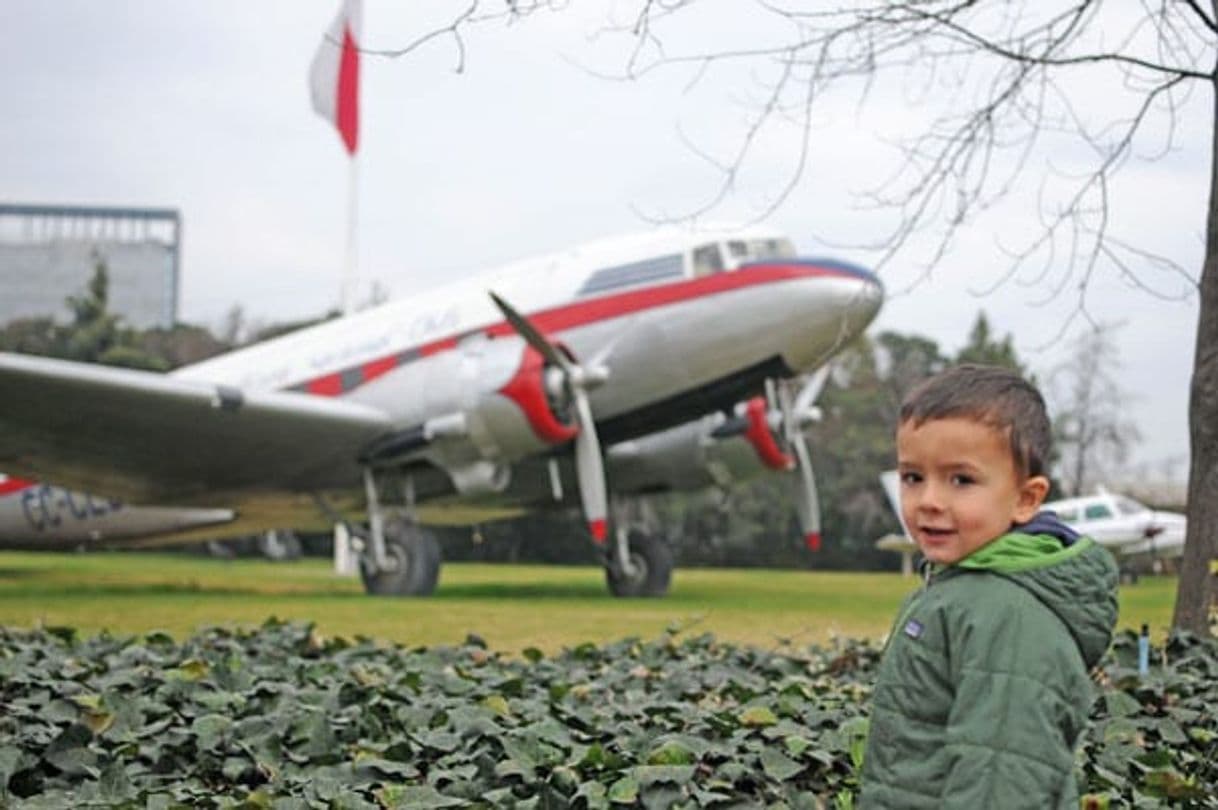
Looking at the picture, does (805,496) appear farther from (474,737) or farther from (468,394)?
(474,737)

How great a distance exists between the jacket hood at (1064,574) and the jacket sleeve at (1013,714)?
1.2 inches

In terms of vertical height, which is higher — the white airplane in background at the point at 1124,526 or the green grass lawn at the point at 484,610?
the white airplane in background at the point at 1124,526

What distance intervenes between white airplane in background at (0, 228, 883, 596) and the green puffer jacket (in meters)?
13.1

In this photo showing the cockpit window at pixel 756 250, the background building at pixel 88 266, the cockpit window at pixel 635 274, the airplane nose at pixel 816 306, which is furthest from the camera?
the background building at pixel 88 266

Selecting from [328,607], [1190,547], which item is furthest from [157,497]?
[1190,547]

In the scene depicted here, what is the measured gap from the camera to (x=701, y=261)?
17.4 m

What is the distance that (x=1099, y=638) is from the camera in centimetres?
228

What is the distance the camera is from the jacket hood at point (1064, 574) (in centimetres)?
224

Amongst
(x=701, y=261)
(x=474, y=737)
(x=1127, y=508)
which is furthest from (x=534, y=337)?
(x=1127, y=508)

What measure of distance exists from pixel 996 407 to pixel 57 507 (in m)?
22.8

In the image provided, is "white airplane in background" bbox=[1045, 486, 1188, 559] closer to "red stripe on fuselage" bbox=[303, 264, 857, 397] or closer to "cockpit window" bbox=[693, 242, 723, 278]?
"red stripe on fuselage" bbox=[303, 264, 857, 397]

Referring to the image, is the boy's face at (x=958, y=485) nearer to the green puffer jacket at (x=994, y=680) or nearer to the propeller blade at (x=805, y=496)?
the green puffer jacket at (x=994, y=680)

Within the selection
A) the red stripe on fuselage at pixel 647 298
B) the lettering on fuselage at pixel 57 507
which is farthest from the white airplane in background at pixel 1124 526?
the lettering on fuselage at pixel 57 507

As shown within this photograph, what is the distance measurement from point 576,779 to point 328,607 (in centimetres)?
1218
